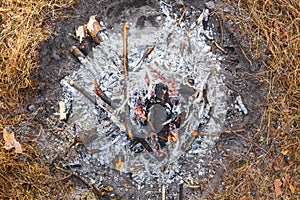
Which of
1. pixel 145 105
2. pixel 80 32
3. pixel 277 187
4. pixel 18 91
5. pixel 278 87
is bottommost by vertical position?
pixel 277 187

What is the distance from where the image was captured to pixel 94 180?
2604mm

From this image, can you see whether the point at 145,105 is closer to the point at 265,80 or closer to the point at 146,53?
the point at 146,53

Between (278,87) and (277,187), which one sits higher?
(278,87)

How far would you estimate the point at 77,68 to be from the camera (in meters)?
2.64

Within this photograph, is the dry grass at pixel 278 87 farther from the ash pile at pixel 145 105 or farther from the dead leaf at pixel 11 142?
the dead leaf at pixel 11 142

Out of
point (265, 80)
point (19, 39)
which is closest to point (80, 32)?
point (19, 39)

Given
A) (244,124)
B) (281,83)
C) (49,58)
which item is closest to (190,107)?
(244,124)

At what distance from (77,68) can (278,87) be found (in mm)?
1179

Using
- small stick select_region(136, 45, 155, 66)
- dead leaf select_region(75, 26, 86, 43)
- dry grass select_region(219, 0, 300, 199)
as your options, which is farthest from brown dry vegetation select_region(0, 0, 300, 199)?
small stick select_region(136, 45, 155, 66)

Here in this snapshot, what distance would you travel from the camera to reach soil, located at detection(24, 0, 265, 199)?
259 centimetres

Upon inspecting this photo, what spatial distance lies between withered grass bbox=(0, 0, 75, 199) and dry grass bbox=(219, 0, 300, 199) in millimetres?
1149

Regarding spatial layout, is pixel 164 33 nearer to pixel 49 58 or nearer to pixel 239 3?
pixel 239 3

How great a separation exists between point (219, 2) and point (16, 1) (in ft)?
3.84

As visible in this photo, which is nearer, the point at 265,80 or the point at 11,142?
the point at 11,142
